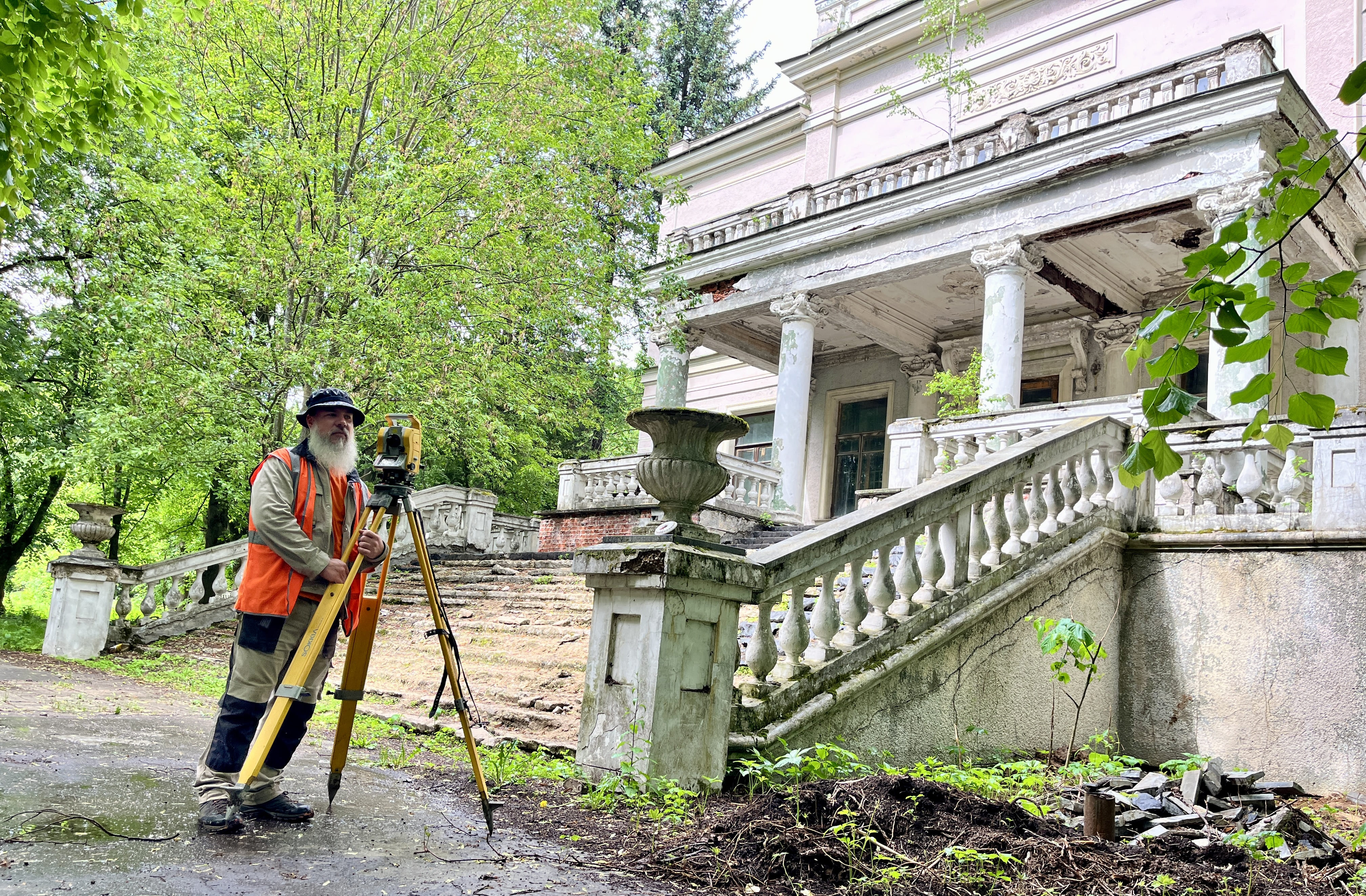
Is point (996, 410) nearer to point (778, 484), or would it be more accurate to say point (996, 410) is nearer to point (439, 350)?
point (778, 484)

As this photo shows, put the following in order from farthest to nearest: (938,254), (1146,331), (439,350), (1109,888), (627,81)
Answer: (627,81) < (938,254) < (439,350) < (1109,888) < (1146,331)

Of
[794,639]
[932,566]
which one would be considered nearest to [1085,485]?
[932,566]

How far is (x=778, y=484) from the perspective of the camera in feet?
51.1

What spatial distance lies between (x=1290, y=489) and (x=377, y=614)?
21.3ft

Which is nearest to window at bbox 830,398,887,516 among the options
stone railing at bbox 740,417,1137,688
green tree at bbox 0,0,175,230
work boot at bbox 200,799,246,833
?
stone railing at bbox 740,417,1137,688

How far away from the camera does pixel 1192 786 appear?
521cm

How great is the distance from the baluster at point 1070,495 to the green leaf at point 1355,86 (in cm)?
507

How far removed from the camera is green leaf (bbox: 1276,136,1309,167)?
2271mm

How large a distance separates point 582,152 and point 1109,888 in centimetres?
1309

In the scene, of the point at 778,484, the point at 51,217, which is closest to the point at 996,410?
the point at 778,484

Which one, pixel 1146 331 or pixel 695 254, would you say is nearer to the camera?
pixel 1146 331

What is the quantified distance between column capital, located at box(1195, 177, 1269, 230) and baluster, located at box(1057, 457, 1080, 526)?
5.34 meters

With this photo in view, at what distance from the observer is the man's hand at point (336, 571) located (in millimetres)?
3811

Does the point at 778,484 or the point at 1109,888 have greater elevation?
the point at 778,484
